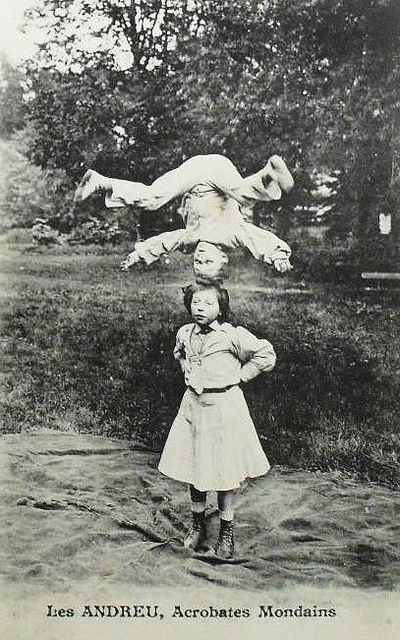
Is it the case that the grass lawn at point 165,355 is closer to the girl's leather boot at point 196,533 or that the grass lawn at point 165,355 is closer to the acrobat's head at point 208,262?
the acrobat's head at point 208,262

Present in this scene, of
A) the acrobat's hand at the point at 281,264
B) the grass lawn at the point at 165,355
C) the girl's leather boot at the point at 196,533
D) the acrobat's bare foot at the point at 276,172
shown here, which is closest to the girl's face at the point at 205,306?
the acrobat's hand at the point at 281,264

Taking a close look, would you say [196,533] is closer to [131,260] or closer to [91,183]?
[131,260]

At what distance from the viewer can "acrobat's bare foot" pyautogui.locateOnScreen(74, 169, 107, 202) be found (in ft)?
8.45

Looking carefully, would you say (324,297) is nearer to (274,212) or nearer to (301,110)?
(274,212)

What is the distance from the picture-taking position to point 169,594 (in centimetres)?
228

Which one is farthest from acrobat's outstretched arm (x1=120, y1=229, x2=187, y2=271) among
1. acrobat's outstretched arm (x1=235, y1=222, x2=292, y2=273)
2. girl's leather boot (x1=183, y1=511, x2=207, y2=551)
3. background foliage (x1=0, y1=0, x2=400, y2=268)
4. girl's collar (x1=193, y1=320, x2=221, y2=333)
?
girl's leather boot (x1=183, y1=511, x2=207, y2=551)

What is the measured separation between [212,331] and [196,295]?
0.44ft

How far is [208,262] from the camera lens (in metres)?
2.48

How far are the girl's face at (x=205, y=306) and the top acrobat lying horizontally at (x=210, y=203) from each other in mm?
175

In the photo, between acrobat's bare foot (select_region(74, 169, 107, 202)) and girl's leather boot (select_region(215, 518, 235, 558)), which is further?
acrobat's bare foot (select_region(74, 169, 107, 202))

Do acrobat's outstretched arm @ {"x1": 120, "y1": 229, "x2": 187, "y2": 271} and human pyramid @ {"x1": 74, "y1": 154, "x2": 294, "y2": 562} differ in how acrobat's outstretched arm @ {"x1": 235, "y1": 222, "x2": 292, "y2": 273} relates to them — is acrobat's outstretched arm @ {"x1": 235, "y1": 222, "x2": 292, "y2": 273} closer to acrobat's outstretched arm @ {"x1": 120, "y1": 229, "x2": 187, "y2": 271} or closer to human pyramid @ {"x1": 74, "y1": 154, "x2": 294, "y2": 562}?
human pyramid @ {"x1": 74, "y1": 154, "x2": 294, "y2": 562}

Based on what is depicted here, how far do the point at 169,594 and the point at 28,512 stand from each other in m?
0.60

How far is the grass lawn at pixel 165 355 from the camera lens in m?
2.70

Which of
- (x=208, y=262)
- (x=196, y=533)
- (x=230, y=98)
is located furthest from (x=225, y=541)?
(x=230, y=98)
